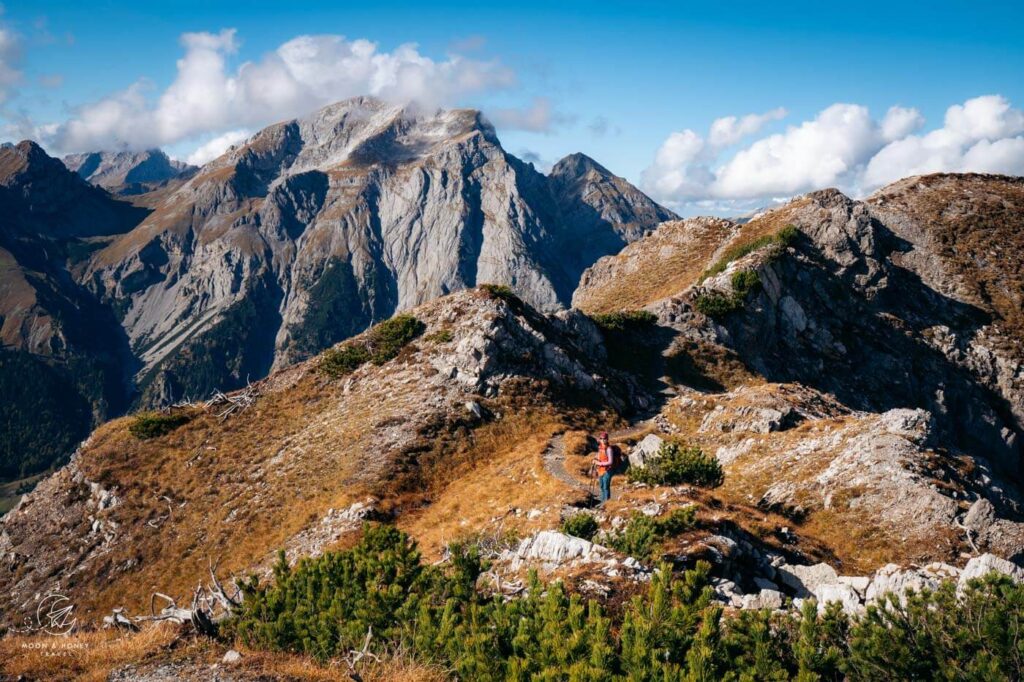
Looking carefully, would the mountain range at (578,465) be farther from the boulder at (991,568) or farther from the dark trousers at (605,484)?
the dark trousers at (605,484)

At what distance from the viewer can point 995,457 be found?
7031 centimetres

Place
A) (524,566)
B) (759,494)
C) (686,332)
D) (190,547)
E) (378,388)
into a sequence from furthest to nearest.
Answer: (686,332)
(378,388)
(190,547)
(759,494)
(524,566)

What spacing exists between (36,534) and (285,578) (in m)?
32.5

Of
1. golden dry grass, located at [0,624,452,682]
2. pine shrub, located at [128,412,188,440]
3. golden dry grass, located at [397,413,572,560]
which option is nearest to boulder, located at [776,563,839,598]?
golden dry grass, located at [397,413,572,560]

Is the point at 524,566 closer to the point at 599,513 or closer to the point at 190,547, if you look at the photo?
the point at 599,513

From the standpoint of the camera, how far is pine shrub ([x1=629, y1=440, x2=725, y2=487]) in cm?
2964

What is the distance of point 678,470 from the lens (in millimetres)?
29891

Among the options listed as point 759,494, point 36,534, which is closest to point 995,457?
point 759,494

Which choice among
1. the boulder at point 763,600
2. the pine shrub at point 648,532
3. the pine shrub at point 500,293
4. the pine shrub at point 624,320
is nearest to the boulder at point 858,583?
the boulder at point 763,600

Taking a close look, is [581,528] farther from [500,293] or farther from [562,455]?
[500,293]

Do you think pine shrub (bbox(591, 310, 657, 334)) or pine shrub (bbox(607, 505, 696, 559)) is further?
pine shrub (bbox(591, 310, 657, 334))

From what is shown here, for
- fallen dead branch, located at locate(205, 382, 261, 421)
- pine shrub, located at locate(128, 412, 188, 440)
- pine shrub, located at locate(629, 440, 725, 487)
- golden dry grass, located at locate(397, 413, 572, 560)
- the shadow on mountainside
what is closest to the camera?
golden dry grass, located at locate(397, 413, 572, 560)

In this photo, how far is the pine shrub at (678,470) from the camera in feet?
97.2

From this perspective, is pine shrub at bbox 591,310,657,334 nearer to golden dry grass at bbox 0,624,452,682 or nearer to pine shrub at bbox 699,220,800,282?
pine shrub at bbox 699,220,800,282
